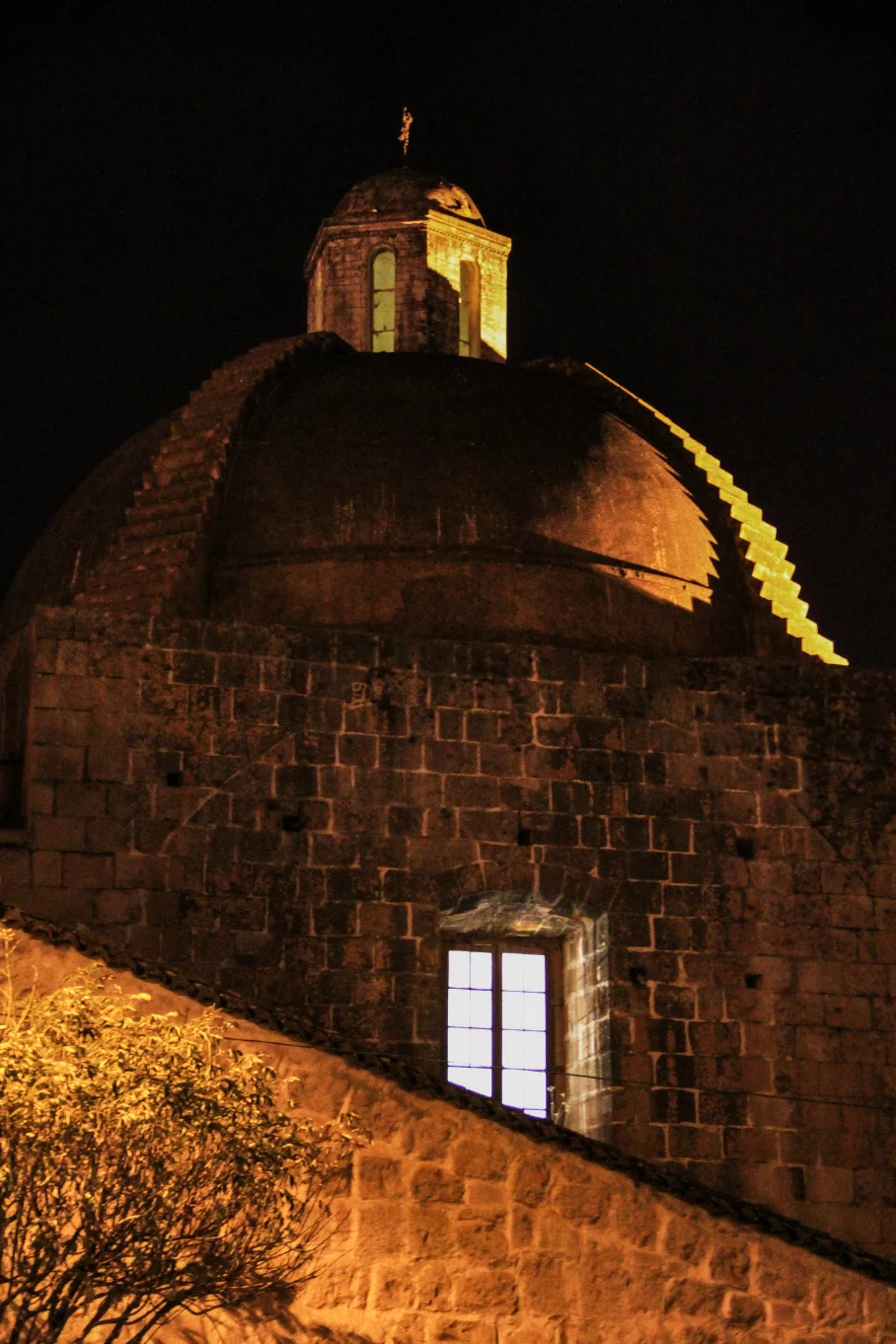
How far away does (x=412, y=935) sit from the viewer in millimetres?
16094

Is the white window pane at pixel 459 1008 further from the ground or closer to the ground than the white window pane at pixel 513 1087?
further from the ground

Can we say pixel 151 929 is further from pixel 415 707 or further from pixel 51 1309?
pixel 51 1309

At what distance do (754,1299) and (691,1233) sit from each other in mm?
456

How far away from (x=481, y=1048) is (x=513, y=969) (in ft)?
2.47

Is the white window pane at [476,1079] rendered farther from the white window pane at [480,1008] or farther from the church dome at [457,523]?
the church dome at [457,523]

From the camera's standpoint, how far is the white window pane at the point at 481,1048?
54.3 ft

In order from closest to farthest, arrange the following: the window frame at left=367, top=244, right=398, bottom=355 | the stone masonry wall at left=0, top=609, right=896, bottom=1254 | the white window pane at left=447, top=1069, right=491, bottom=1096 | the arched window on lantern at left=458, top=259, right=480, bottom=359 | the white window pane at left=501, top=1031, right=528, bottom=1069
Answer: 1. the stone masonry wall at left=0, top=609, right=896, bottom=1254
2. the white window pane at left=447, top=1069, right=491, bottom=1096
3. the white window pane at left=501, top=1031, right=528, bottom=1069
4. the window frame at left=367, top=244, right=398, bottom=355
5. the arched window on lantern at left=458, top=259, right=480, bottom=359

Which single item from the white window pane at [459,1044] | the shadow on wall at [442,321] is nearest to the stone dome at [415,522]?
the shadow on wall at [442,321]

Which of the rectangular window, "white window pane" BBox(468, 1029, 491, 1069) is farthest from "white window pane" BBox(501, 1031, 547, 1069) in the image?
"white window pane" BBox(468, 1029, 491, 1069)

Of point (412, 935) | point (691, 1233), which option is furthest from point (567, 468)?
point (691, 1233)

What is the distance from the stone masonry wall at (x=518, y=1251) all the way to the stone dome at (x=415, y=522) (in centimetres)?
612

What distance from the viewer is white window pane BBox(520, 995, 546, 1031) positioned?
1694 cm

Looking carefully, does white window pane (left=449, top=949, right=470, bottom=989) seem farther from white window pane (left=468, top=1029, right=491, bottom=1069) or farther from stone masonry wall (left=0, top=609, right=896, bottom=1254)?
stone masonry wall (left=0, top=609, right=896, bottom=1254)

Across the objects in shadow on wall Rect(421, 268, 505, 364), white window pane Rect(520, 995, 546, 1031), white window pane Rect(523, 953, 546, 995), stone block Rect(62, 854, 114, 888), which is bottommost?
white window pane Rect(520, 995, 546, 1031)
